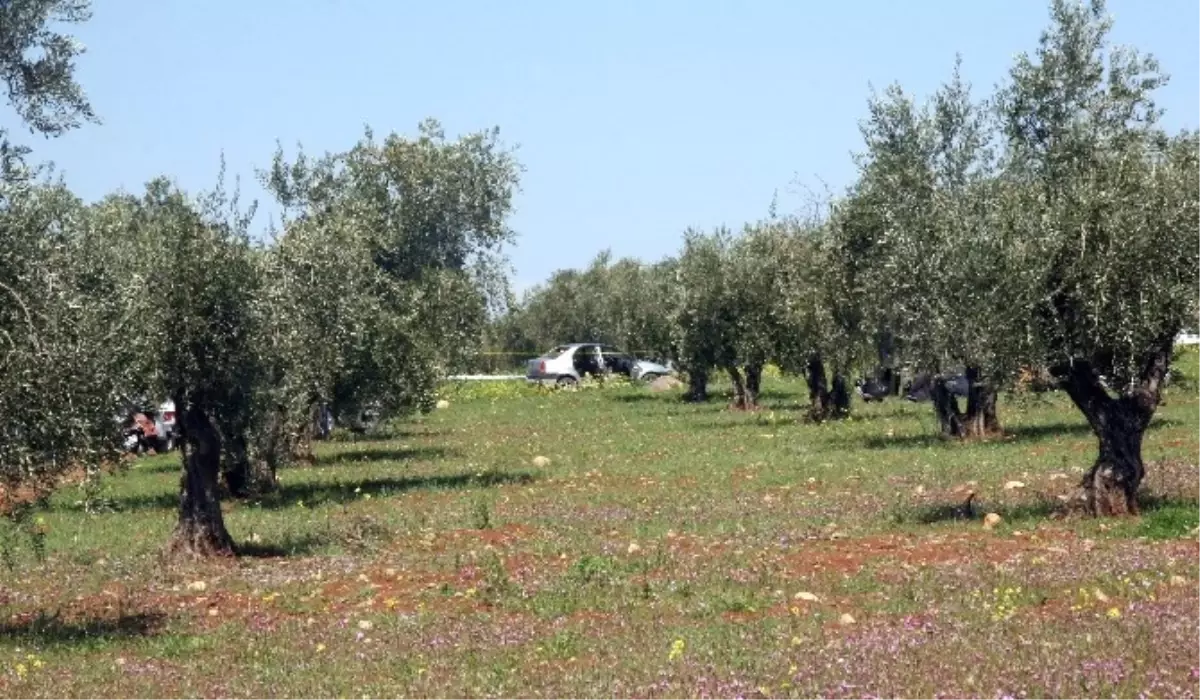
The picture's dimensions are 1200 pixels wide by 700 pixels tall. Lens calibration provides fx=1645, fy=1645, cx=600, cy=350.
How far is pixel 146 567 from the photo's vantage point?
2125cm

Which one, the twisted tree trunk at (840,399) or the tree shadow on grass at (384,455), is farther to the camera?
the twisted tree trunk at (840,399)

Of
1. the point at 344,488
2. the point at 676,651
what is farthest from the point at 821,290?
the point at 676,651

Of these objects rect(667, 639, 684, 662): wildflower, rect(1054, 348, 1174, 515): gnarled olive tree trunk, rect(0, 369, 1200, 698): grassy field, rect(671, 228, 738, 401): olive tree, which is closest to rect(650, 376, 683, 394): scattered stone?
rect(671, 228, 738, 401): olive tree

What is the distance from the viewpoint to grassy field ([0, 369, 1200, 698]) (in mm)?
11562

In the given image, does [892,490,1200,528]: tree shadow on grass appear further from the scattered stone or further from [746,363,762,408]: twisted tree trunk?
the scattered stone

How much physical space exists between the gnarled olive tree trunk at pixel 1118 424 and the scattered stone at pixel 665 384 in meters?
55.2

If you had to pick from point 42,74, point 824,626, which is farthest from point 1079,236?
point 42,74

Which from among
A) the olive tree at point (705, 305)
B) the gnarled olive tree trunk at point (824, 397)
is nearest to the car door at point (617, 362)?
the olive tree at point (705, 305)

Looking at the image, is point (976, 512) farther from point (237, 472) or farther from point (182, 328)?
point (237, 472)

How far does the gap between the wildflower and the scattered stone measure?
6320 cm

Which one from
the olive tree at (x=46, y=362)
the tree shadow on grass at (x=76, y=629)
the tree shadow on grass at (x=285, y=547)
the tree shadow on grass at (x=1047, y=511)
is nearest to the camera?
the olive tree at (x=46, y=362)

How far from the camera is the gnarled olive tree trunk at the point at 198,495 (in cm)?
2197

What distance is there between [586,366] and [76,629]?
70420 millimetres

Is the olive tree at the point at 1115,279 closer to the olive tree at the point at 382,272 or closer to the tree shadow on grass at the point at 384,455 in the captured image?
the olive tree at the point at 382,272
